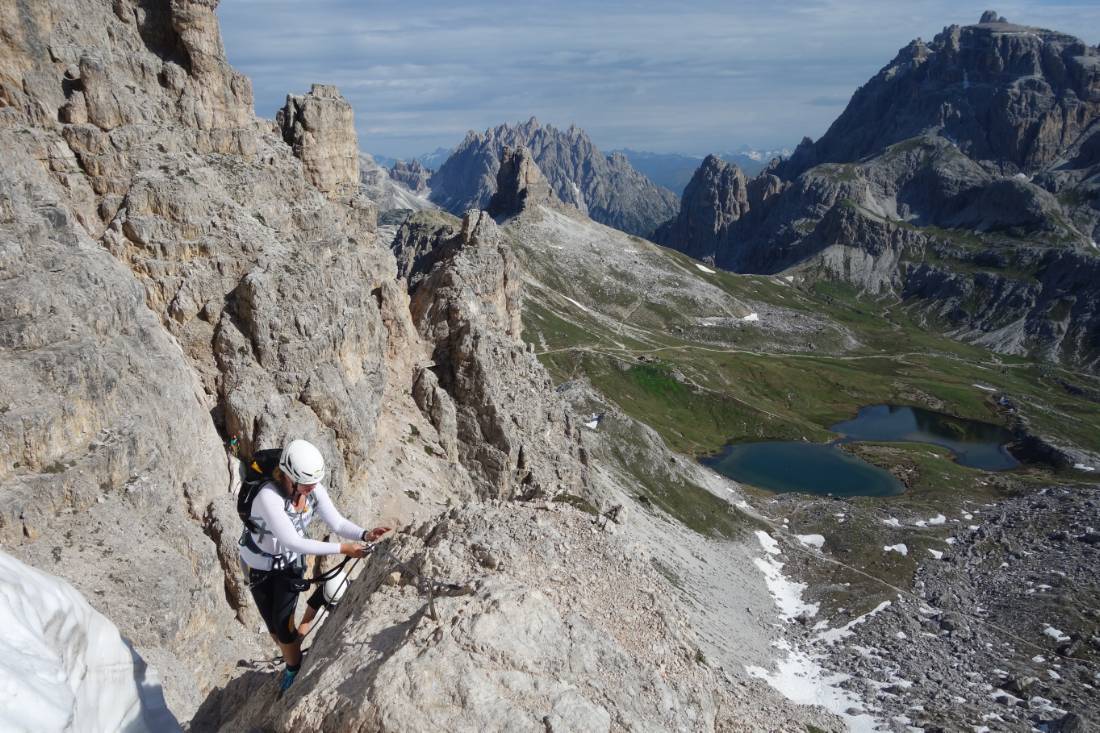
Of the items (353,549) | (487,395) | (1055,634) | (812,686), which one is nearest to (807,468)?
(1055,634)

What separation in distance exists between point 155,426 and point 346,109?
177 feet

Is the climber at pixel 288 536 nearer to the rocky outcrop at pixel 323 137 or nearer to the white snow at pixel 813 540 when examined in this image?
the rocky outcrop at pixel 323 137

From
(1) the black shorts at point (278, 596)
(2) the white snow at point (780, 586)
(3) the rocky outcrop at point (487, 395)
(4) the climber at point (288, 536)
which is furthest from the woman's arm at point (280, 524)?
(2) the white snow at point (780, 586)

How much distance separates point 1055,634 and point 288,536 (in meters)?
114

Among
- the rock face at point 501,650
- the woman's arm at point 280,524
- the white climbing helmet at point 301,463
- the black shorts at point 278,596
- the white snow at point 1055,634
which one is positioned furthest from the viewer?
the white snow at point 1055,634

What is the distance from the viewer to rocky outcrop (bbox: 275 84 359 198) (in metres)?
75.3

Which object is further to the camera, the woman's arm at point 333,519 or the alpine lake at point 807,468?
the alpine lake at point 807,468

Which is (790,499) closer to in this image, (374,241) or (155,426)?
(374,241)

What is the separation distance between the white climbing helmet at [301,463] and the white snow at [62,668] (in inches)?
148

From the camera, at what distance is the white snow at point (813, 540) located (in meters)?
122

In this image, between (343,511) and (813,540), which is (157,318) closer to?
(343,511)

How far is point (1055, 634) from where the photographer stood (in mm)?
94062

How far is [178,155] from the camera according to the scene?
49469 mm

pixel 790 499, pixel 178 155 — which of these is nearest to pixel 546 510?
pixel 178 155
